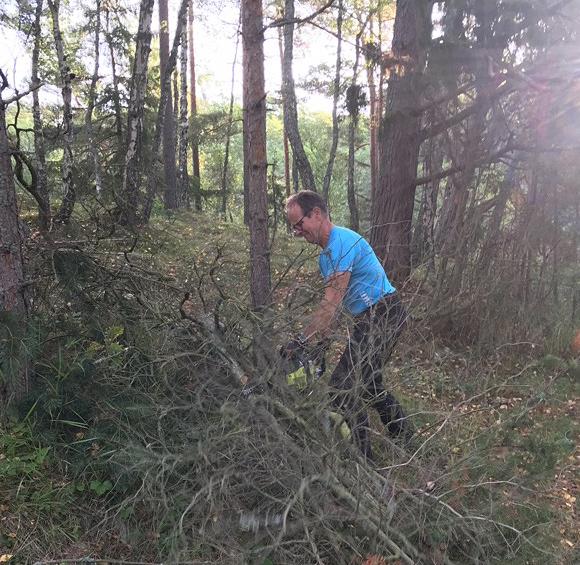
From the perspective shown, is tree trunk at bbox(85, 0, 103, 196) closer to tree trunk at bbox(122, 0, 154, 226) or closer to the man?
tree trunk at bbox(122, 0, 154, 226)

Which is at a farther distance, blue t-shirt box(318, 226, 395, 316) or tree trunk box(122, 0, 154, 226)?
tree trunk box(122, 0, 154, 226)

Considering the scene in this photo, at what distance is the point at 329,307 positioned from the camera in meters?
2.90

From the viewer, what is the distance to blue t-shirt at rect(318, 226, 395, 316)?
3.12 meters

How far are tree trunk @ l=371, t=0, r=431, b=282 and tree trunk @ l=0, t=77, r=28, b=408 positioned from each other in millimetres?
4552

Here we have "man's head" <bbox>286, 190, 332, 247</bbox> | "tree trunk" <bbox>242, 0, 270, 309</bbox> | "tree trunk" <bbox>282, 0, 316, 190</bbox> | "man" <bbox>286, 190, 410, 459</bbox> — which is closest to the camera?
"man" <bbox>286, 190, 410, 459</bbox>

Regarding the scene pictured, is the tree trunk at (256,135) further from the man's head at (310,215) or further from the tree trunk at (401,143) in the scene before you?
the tree trunk at (401,143)

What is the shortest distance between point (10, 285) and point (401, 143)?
18.1 feet

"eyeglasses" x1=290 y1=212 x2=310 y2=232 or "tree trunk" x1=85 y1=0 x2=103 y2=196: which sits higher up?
"tree trunk" x1=85 y1=0 x2=103 y2=196

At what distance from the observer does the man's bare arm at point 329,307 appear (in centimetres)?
288

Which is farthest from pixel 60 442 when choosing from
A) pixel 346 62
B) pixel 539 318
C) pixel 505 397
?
pixel 346 62

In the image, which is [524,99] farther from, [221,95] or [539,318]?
[221,95]

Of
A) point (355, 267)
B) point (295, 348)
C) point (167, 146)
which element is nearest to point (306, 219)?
point (355, 267)

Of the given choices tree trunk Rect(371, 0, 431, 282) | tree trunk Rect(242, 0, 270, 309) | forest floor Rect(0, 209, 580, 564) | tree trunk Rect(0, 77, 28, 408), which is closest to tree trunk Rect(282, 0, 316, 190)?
tree trunk Rect(371, 0, 431, 282)

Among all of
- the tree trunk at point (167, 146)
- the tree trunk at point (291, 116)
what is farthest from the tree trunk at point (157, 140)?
the tree trunk at point (291, 116)
